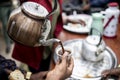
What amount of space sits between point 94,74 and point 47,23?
38 centimetres

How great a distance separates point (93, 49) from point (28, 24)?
428 mm

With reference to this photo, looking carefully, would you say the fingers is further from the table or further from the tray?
the table

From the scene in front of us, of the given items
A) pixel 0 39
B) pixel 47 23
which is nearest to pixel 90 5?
pixel 47 23

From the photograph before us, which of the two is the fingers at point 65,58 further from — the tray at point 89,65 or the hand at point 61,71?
the tray at point 89,65

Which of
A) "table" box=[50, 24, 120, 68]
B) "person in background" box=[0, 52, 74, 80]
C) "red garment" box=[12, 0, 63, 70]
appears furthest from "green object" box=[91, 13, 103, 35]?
"person in background" box=[0, 52, 74, 80]

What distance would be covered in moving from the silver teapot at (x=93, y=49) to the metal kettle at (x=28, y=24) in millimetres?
354

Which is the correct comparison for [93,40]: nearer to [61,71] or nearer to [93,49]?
[93,49]

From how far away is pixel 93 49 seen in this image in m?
1.12

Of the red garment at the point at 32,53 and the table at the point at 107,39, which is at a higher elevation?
the table at the point at 107,39

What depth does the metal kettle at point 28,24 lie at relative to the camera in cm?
83

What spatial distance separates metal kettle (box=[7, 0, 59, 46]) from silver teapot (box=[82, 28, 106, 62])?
0.35 metres

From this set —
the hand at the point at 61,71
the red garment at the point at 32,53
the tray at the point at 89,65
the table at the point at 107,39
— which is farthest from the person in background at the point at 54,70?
the table at the point at 107,39

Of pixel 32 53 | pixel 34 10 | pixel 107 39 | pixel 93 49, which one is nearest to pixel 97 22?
pixel 107 39

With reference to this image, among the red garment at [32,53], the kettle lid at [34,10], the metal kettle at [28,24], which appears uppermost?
the kettle lid at [34,10]
